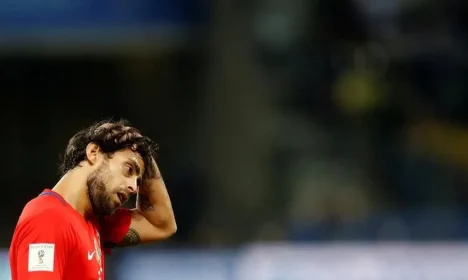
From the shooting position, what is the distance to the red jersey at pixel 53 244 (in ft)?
13.0

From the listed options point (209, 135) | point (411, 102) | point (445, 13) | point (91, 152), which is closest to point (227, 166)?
point (209, 135)

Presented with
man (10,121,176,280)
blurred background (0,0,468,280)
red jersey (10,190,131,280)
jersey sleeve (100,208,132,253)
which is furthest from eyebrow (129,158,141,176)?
blurred background (0,0,468,280)

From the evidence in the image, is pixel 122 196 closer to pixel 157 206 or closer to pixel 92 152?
pixel 92 152

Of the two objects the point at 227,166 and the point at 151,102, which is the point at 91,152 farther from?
the point at 151,102

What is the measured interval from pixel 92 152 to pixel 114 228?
56 centimetres

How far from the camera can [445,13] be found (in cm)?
1194

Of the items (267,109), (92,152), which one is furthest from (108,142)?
(267,109)

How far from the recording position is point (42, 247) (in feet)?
13.0

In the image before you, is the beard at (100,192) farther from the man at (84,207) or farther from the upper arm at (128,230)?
the upper arm at (128,230)

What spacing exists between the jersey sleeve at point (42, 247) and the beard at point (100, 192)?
0.24 metres

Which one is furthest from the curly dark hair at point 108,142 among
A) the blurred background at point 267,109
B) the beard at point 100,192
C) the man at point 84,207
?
the blurred background at point 267,109

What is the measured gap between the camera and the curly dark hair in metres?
4.43

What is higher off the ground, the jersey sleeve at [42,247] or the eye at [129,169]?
the eye at [129,169]

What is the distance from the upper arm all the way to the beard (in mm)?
440
